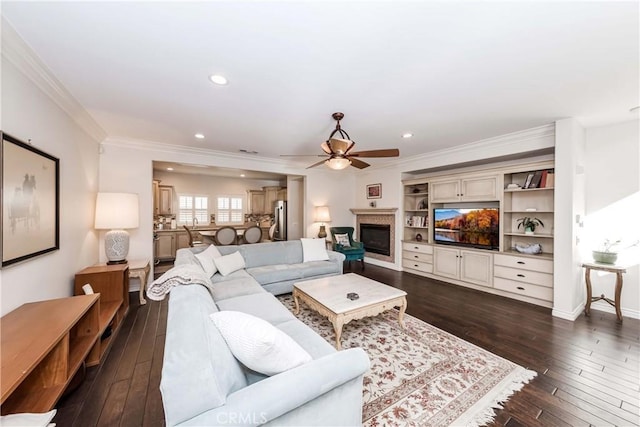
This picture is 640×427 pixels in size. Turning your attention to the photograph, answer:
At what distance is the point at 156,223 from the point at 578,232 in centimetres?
836

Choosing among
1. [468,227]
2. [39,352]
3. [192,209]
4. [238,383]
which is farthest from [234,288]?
[192,209]

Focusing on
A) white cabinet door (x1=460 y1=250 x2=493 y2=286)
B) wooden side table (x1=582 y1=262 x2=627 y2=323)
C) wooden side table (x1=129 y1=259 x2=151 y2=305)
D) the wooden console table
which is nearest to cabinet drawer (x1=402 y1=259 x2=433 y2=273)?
white cabinet door (x1=460 y1=250 x2=493 y2=286)

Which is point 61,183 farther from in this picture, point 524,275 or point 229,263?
point 524,275

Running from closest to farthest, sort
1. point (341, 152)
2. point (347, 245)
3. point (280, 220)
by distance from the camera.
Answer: point (341, 152) < point (347, 245) < point (280, 220)

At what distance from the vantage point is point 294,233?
669 centimetres

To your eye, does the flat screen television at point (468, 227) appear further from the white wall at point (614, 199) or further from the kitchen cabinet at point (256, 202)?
the kitchen cabinet at point (256, 202)

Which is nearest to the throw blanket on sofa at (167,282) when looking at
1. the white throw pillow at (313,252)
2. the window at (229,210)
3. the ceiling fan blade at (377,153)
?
the ceiling fan blade at (377,153)

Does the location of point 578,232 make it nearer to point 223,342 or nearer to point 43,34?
point 223,342

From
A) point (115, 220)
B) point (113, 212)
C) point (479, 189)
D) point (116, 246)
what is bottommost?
point (116, 246)

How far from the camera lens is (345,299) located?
253 cm

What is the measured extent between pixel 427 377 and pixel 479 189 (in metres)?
3.41

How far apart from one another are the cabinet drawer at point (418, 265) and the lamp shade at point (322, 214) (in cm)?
201

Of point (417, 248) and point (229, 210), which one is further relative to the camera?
point (229, 210)

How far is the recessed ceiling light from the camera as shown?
207 centimetres
